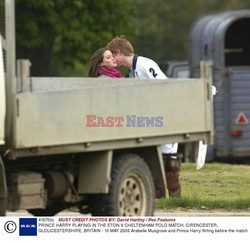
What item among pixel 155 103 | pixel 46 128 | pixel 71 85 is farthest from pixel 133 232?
pixel 71 85

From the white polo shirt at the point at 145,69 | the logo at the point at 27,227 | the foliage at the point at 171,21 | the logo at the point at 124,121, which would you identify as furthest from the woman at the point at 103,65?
the foliage at the point at 171,21

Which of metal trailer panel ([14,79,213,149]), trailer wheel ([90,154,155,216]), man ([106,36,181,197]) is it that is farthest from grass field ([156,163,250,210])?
trailer wheel ([90,154,155,216])

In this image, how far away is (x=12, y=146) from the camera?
10.7 metres

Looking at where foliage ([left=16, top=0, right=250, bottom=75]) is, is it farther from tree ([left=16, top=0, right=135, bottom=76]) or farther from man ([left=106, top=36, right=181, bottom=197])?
man ([left=106, top=36, right=181, bottom=197])

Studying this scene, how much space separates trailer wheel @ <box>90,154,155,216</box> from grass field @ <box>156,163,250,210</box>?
2.23 m

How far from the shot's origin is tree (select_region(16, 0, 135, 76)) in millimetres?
36250

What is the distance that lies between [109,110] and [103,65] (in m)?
2.10

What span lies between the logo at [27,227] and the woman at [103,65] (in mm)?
3261

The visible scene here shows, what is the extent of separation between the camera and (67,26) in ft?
121

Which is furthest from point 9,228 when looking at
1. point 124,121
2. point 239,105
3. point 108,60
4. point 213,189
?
point 239,105

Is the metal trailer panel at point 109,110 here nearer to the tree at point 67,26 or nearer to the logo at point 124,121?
the logo at point 124,121

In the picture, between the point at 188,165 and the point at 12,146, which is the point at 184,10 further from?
the point at 12,146

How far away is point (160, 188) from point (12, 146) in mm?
2316

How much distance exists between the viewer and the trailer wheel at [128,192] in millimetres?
11609
